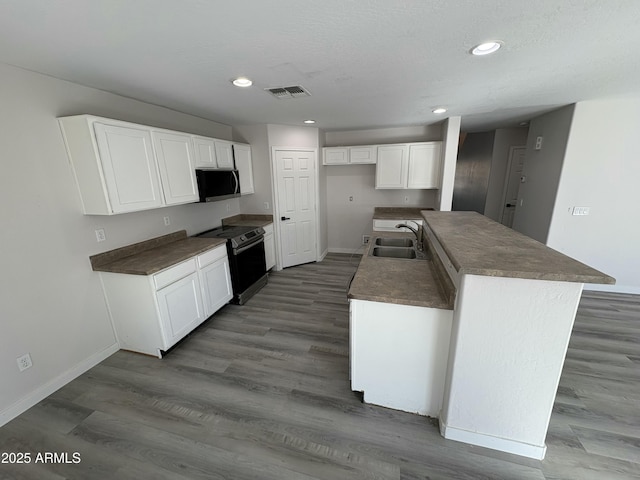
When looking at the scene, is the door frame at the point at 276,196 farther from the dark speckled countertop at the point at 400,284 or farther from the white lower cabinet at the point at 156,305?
the dark speckled countertop at the point at 400,284

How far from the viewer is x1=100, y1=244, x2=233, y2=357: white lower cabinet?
2.29m

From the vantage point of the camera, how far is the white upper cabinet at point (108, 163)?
2.04 metres

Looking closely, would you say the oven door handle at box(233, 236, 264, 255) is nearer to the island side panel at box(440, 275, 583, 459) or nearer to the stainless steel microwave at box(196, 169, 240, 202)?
the stainless steel microwave at box(196, 169, 240, 202)

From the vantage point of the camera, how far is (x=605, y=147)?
10.3 feet

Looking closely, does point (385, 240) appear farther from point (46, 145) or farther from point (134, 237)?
point (46, 145)

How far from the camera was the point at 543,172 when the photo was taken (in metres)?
3.66

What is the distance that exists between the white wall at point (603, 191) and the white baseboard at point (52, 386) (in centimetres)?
549

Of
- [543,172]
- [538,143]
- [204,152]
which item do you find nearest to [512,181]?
[538,143]

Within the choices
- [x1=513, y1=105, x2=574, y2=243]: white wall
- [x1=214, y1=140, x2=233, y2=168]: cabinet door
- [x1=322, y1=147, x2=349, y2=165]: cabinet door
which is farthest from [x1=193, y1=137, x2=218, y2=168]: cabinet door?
[x1=513, y1=105, x2=574, y2=243]: white wall

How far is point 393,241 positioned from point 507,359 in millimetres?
1675

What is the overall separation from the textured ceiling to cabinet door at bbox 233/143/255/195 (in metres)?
1.14

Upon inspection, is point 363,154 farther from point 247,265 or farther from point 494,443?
point 494,443

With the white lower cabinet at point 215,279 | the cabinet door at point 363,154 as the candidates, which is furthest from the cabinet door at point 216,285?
the cabinet door at point 363,154

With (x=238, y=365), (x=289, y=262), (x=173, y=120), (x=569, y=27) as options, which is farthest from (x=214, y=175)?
(x=569, y=27)
